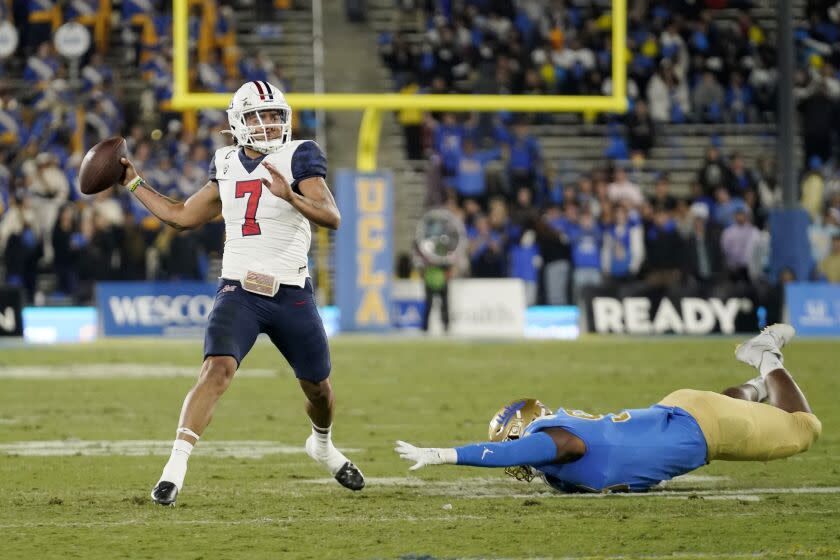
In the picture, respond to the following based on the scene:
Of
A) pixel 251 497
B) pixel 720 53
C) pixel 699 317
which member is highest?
pixel 720 53

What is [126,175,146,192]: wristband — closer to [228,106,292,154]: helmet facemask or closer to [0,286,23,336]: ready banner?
[228,106,292,154]: helmet facemask

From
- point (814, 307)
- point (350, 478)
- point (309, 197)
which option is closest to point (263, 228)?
point (309, 197)

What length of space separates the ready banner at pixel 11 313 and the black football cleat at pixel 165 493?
40.8ft

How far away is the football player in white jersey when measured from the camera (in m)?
7.20

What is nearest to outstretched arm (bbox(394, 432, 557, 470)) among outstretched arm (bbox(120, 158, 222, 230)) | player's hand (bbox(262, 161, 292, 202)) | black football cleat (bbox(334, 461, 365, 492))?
black football cleat (bbox(334, 461, 365, 492))

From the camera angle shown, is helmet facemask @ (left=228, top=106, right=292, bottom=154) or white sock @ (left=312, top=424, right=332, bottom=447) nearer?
helmet facemask @ (left=228, top=106, right=292, bottom=154)

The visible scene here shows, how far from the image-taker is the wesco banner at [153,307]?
19453 mm

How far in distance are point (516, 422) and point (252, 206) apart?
1545 mm

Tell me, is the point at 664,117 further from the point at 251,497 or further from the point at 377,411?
the point at 251,497

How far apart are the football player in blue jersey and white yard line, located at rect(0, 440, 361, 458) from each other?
2409 millimetres

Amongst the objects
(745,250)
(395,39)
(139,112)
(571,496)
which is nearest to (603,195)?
(745,250)

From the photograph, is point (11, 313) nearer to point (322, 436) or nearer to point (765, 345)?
point (322, 436)

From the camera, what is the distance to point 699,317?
19594 millimetres

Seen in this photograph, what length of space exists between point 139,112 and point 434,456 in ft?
55.4
